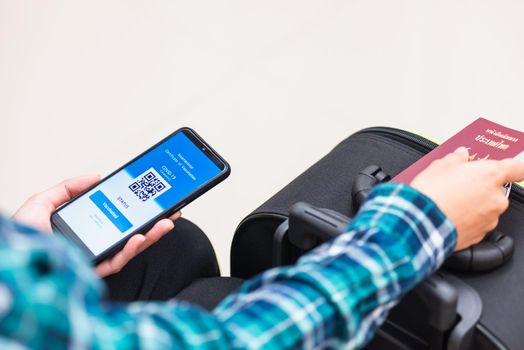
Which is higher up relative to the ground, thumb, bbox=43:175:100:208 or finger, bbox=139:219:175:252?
thumb, bbox=43:175:100:208

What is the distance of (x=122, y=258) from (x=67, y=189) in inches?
6.8

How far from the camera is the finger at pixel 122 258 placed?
1024 millimetres

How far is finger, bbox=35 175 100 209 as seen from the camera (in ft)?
3.69

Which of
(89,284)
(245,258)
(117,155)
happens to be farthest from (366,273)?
(117,155)

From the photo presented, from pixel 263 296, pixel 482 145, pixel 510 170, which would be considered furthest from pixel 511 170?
pixel 263 296

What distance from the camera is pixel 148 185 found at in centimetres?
111

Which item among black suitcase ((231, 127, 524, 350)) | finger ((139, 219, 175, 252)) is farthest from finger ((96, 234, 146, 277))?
A: black suitcase ((231, 127, 524, 350))

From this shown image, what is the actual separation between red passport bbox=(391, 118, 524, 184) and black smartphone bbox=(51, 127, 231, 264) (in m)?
0.29

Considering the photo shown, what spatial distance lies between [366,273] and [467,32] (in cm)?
131

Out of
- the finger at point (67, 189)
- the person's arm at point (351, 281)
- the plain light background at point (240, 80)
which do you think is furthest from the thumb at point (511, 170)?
the plain light background at point (240, 80)

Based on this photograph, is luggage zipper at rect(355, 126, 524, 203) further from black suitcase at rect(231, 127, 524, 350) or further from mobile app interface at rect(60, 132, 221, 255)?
mobile app interface at rect(60, 132, 221, 255)

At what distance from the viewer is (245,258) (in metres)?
1.08

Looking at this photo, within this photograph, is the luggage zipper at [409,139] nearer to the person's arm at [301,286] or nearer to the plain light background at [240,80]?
the person's arm at [301,286]

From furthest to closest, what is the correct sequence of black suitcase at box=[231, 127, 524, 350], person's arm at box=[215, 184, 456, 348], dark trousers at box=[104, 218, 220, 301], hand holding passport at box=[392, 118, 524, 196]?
dark trousers at box=[104, 218, 220, 301] → hand holding passport at box=[392, 118, 524, 196] → black suitcase at box=[231, 127, 524, 350] → person's arm at box=[215, 184, 456, 348]
